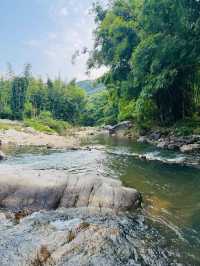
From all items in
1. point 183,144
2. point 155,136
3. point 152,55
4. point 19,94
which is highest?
point 19,94

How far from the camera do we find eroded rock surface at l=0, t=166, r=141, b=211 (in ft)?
29.3

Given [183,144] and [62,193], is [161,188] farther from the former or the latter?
[183,144]

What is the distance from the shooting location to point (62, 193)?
930 centimetres

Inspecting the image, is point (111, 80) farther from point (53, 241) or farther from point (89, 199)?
point (53, 241)

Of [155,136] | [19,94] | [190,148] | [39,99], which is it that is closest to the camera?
[190,148]

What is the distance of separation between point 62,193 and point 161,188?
4.09 m

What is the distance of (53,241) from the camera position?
6316mm

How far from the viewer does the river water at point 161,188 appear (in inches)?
269

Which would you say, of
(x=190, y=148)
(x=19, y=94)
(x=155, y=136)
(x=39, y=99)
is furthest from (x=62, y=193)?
(x=39, y=99)

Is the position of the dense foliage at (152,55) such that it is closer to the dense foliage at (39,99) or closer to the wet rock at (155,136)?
the wet rock at (155,136)

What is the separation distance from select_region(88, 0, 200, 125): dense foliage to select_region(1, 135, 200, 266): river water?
7.00 meters

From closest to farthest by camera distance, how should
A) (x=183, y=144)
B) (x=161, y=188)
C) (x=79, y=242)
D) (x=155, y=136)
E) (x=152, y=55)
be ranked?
(x=79, y=242), (x=161, y=188), (x=183, y=144), (x=152, y=55), (x=155, y=136)

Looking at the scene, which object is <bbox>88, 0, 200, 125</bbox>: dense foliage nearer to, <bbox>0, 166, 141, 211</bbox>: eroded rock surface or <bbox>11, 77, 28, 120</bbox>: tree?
<bbox>0, 166, 141, 211</bbox>: eroded rock surface

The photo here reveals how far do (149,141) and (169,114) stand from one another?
19.3 ft
